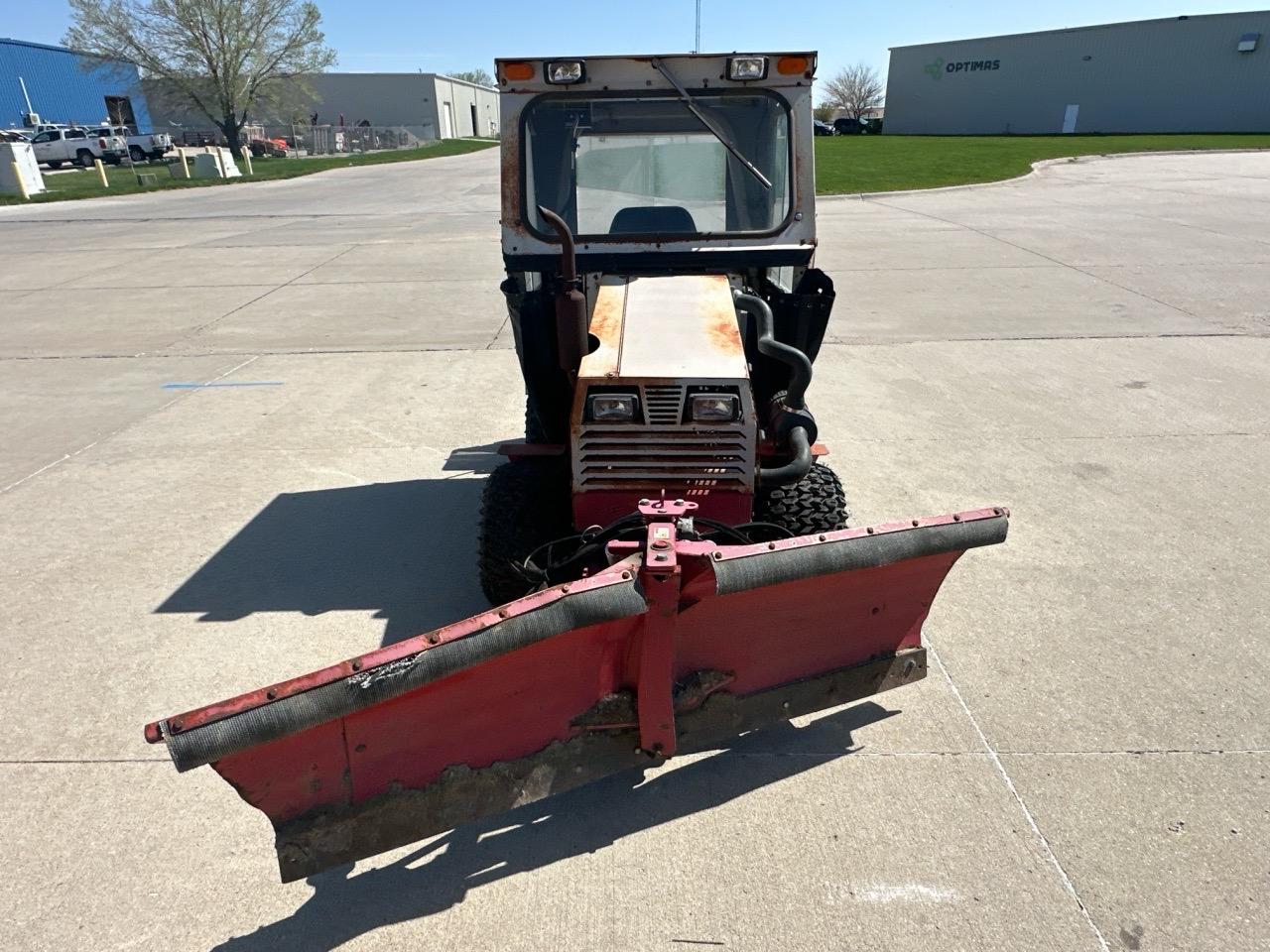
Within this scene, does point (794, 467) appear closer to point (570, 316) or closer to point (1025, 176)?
point (570, 316)

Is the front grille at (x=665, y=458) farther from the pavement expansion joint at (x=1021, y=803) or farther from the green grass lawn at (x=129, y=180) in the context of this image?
the green grass lawn at (x=129, y=180)

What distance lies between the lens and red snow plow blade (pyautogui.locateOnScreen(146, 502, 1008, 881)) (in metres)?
2.04

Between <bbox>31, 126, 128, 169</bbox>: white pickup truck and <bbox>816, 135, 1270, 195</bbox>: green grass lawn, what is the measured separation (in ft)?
112

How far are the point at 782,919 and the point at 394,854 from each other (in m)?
1.16

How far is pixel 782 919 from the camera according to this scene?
2.24 metres

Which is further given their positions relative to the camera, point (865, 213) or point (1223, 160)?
point (1223, 160)

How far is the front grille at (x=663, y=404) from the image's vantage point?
111 inches

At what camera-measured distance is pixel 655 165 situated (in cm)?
412

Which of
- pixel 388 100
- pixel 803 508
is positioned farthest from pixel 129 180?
pixel 388 100

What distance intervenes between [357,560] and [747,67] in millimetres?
2972

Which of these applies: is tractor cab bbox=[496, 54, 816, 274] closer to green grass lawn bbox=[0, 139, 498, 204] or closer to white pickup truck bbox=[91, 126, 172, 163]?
green grass lawn bbox=[0, 139, 498, 204]

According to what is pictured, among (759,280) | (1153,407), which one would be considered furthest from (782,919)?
(1153,407)

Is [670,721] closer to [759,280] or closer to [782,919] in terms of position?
[782,919]

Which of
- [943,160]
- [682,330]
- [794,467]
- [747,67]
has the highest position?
[747,67]
